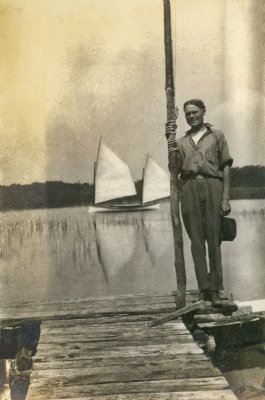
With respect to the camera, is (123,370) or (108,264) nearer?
(123,370)

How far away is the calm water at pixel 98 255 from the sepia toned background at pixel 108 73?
19.7 inches

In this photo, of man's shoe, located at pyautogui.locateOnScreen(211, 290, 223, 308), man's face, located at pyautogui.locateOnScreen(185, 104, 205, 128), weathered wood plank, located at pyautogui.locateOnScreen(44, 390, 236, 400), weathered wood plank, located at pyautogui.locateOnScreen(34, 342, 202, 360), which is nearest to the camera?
weathered wood plank, located at pyautogui.locateOnScreen(44, 390, 236, 400)

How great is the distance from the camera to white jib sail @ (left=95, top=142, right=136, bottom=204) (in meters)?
5.07

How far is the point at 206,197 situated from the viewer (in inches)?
177

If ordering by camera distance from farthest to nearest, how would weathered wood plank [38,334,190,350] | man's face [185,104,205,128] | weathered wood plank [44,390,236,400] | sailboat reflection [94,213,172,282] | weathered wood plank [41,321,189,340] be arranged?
sailboat reflection [94,213,172,282] → man's face [185,104,205,128] → weathered wood plank [41,321,189,340] → weathered wood plank [38,334,190,350] → weathered wood plank [44,390,236,400]

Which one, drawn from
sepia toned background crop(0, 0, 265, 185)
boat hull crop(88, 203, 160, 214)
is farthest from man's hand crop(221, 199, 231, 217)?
boat hull crop(88, 203, 160, 214)

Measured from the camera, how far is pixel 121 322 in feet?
13.8

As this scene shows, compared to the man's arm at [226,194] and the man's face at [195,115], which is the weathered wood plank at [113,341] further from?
the man's face at [195,115]

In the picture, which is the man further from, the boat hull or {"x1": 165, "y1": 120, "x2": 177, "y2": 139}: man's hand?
the boat hull

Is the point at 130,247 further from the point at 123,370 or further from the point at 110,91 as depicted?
the point at 123,370

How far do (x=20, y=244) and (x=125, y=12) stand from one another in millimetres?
2445

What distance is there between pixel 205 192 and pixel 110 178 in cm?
130

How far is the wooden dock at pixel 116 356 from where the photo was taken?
295 cm

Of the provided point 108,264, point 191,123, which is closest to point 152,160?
point 191,123
